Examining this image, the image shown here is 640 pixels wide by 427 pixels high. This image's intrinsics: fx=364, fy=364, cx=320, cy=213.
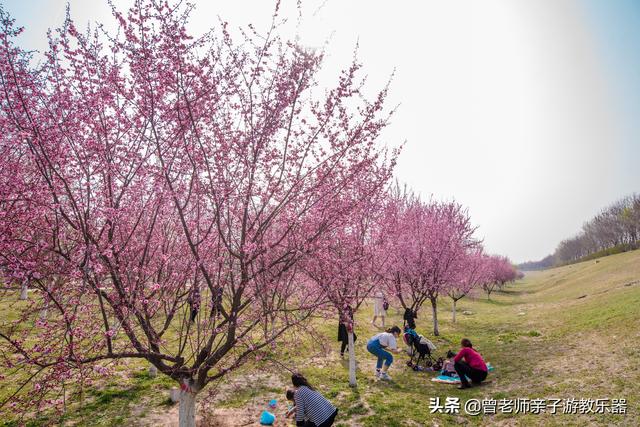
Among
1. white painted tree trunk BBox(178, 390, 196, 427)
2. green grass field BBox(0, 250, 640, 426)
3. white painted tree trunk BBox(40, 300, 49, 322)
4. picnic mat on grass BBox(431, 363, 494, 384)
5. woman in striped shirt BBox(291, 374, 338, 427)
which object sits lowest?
picnic mat on grass BBox(431, 363, 494, 384)

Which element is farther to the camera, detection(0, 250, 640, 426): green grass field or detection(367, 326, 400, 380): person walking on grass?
detection(367, 326, 400, 380): person walking on grass

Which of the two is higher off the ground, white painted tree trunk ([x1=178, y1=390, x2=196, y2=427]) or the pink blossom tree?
the pink blossom tree

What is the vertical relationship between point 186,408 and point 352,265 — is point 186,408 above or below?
below

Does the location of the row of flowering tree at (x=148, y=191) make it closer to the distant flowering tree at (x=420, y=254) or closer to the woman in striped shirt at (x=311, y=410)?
the woman in striped shirt at (x=311, y=410)

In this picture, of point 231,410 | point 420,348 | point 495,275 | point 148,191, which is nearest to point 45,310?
point 148,191

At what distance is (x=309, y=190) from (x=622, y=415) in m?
6.53

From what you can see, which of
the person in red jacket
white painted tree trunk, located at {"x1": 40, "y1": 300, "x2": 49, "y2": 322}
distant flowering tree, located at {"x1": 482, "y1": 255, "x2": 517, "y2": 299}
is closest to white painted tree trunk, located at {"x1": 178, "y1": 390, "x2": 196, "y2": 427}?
white painted tree trunk, located at {"x1": 40, "y1": 300, "x2": 49, "y2": 322}

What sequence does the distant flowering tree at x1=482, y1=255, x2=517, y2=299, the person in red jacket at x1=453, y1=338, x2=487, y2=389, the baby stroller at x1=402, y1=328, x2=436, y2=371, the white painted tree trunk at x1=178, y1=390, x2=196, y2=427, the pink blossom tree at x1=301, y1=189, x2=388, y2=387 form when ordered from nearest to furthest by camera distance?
the white painted tree trunk at x1=178, y1=390, x2=196, y2=427
the pink blossom tree at x1=301, y1=189, x2=388, y2=387
the person in red jacket at x1=453, y1=338, x2=487, y2=389
the baby stroller at x1=402, y1=328, x2=436, y2=371
the distant flowering tree at x1=482, y1=255, x2=517, y2=299

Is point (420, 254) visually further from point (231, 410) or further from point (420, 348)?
point (231, 410)

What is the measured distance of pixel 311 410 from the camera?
20.1 feet

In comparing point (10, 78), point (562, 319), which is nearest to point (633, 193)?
point (562, 319)

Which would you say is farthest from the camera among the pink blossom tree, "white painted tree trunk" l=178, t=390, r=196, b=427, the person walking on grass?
the person walking on grass

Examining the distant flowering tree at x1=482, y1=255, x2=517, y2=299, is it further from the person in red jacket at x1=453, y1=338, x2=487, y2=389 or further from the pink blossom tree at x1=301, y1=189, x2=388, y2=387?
the pink blossom tree at x1=301, y1=189, x2=388, y2=387

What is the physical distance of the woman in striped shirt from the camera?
6.08 m
